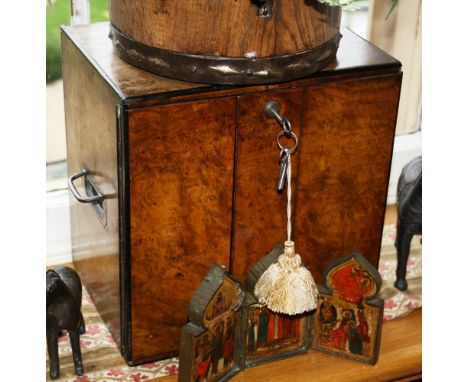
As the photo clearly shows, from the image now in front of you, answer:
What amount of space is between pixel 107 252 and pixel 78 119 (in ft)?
0.85

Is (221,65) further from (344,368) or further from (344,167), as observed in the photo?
(344,368)

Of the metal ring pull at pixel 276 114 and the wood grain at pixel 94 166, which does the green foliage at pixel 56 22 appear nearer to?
the wood grain at pixel 94 166

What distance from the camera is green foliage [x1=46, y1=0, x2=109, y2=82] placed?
2.00 m

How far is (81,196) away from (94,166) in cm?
8

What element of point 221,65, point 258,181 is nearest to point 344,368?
point 258,181

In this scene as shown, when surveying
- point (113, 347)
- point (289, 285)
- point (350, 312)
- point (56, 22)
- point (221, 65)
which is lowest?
A: point (113, 347)

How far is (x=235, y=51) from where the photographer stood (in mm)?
1493

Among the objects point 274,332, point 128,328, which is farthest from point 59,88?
point 274,332

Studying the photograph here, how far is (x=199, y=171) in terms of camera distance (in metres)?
1.59

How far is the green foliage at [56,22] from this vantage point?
200cm

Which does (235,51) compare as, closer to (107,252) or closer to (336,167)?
(336,167)

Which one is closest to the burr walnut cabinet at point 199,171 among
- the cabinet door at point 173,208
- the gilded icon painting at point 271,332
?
the cabinet door at point 173,208

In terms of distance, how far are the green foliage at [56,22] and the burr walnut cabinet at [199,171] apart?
10.1 inches

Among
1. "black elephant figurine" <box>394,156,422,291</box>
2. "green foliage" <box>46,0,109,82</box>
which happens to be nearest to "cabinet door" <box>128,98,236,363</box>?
"black elephant figurine" <box>394,156,422,291</box>
